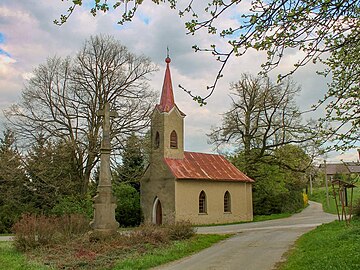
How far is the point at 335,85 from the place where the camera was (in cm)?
906

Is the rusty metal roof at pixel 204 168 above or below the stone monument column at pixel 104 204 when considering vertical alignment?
above

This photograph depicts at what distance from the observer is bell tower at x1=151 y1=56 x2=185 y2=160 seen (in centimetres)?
3269

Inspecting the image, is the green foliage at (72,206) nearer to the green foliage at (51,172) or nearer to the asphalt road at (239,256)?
the green foliage at (51,172)

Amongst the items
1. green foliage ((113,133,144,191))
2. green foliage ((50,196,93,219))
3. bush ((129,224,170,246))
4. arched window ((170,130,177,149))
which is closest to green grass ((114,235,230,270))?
bush ((129,224,170,246))

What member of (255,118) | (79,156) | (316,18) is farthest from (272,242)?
(255,118)

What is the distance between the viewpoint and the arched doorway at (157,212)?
31812 mm

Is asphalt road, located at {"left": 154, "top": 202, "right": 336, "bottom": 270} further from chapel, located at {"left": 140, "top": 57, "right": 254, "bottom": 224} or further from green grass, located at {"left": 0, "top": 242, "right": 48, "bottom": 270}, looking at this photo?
chapel, located at {"left": 140, "top": 57, "right": 254, "bottom": 224}

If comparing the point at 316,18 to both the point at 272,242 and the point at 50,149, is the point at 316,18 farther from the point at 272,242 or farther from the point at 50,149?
the point at 50,149

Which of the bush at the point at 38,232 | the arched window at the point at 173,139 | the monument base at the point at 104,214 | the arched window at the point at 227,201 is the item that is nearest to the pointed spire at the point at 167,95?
the arched window at the point at 173,139

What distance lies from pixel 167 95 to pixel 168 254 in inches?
889

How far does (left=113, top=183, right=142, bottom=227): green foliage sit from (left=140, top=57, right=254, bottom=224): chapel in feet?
2.31

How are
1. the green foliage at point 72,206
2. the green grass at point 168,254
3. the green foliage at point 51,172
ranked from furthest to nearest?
the green foliage at point 51,172 < the green foliage at point 72,206 < the green grass at point 168,254

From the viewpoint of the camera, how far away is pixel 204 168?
33.8 meters

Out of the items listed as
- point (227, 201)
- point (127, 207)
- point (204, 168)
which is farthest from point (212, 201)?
point (127, 207)
